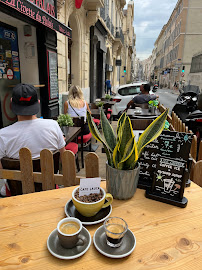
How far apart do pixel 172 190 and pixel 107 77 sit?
63.3ft

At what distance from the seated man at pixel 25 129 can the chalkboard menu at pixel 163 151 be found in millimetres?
1063

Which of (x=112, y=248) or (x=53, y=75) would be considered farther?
(x=53, y=75)

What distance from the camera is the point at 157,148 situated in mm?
1299

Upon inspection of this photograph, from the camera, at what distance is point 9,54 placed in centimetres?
504

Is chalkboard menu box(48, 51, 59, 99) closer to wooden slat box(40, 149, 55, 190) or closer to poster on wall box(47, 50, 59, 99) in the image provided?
poster on wall box(47, 50, 59, 99)

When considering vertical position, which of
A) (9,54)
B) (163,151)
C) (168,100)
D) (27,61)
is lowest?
(168,100)

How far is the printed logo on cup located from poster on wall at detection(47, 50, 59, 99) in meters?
4.99

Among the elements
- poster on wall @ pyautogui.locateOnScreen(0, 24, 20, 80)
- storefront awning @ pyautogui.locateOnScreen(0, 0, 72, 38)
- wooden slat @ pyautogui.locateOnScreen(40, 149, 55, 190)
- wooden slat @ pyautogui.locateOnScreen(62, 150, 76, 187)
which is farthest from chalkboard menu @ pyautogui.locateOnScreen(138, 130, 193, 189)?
poster on wall @ pyautogui.locateOnScreen(0, 24, 20, 80)

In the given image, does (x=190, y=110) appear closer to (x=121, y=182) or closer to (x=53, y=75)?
(x=53, y=75)

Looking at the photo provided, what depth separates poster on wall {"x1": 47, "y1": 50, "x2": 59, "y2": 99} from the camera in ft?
18.5

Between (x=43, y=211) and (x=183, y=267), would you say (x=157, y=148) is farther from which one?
(x=43, y=211)

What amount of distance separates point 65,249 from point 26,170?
44.8 inches

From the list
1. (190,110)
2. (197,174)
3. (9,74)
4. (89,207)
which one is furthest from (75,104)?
(190,110)

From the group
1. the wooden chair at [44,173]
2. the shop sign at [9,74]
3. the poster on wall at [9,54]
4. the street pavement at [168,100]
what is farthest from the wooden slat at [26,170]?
the street pavement at [168,100]
